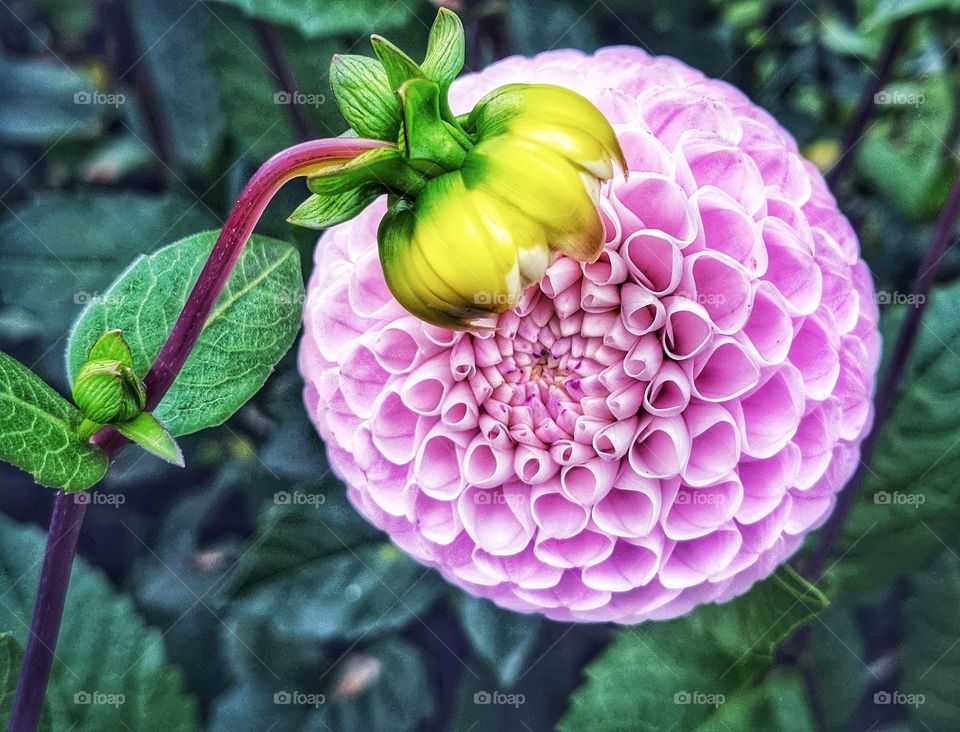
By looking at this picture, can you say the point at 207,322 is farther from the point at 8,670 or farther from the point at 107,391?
the point at 8,670

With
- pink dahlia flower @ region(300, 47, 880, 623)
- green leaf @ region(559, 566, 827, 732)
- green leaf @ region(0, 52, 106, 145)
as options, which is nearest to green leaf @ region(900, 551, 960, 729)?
green leaf @ region(559, 566, 827, 732)

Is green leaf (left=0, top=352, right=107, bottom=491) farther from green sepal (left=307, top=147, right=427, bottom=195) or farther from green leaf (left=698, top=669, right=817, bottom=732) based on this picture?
green leaf (left=698, top=669, right=817, bottom=732)

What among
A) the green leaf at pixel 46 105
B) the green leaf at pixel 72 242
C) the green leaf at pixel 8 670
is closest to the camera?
the green leaf at pixel 8 670

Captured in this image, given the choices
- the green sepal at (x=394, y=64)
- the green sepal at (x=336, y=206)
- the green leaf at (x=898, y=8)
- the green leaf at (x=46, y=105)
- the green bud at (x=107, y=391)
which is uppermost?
the green sepal at (x=394, y=64)

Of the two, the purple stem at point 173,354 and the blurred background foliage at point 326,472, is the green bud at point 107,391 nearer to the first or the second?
the purple stem at point 173,354

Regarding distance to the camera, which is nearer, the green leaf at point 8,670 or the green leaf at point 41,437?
the green leaf at point 41,437

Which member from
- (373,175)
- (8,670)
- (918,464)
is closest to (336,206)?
(373,175)

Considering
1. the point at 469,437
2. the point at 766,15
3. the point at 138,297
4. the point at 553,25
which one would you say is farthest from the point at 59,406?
the point at 766,15

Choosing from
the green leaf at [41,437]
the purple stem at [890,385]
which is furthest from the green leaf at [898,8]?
the green leaf at [41,437]
